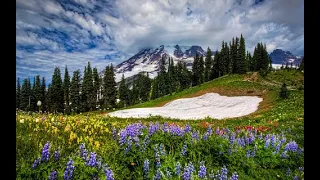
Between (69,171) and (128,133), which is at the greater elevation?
(128,133)

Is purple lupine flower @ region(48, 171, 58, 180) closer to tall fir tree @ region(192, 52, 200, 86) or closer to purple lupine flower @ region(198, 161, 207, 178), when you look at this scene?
purple lupine flower @ region(198, 161, 207, 178)

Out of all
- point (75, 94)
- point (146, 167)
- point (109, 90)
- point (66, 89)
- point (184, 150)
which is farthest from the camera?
point (66, 89)

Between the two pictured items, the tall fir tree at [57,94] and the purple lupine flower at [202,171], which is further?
the tall fir tree at [57,94]

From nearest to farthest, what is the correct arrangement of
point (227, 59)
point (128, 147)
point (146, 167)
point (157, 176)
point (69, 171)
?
point (69, 171) < point (157, 176) < point (146, 167) < point (128, 147) < point (227, 59)

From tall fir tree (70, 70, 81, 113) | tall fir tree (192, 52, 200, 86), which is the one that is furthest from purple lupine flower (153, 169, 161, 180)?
tall fir tree (192, 52, 200, 86)

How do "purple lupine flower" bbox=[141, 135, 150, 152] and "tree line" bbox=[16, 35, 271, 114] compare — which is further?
"tree line" bbox=[16, 35, 271, 114]

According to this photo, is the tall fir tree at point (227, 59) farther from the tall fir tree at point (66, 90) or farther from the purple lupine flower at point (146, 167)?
the purple lupine flower at point (146, 167)

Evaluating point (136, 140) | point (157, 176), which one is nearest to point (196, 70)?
point (136, 140)

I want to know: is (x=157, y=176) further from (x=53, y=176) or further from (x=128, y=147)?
(x=53, y=176)

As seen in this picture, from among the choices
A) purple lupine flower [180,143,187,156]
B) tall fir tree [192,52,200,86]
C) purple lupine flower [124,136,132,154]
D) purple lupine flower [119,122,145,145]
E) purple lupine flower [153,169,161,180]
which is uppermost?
tall fir tree [192,52,200,86]

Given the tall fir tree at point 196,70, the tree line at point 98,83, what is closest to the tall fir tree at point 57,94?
the tree line at point 98,83

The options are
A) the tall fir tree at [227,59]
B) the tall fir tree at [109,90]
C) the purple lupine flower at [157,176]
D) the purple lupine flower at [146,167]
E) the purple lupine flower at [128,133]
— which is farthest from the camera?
the tall fir tree at [227,59]

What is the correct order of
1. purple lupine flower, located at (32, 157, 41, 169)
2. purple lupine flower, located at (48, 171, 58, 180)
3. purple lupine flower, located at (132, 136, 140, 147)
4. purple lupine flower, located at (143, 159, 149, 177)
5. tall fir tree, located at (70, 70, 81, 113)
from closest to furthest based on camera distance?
1. purple lupine flower, located at (48, 171, 58, 180)
2. purple lupine flower, located at (32, 157, 41, 169)
3. purple lupine flower, located at (143, 159, 149, 177)
4. purple lupine flower, located at (132, 136, 140, 147)
5. tall fir tree, located at (70, 70, 81, 113)

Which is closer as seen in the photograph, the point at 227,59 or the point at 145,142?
the point at 145,142
